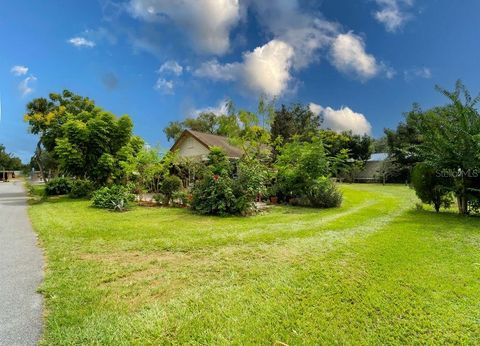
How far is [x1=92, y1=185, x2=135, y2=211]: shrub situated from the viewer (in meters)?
12.0

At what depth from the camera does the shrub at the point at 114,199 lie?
12.0 metres

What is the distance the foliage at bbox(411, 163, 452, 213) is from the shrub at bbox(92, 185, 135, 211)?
1212 cm

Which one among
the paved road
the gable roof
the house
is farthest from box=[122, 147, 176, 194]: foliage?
the house

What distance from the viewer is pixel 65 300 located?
3.42 metres

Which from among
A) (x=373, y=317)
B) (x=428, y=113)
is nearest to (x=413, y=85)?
(x=428, y=113)

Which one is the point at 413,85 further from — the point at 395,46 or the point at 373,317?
the point at 373,317

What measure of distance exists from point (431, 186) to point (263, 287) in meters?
9.93

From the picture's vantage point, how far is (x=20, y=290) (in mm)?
3760

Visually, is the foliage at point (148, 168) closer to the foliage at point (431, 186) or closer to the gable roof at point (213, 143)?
the gable roof at point (213, 143)

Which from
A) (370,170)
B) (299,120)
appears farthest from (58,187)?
(370,170)

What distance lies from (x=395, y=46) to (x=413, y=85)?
2.98 metres

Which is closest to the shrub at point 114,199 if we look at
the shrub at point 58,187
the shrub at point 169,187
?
the shrub at point 169,187

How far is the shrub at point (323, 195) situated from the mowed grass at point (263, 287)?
556 centimetres

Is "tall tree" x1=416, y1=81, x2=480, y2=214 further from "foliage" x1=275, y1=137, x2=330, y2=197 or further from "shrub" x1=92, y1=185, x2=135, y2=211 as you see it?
"shrub" x1=92, y1=185, x2=135, y2=211
